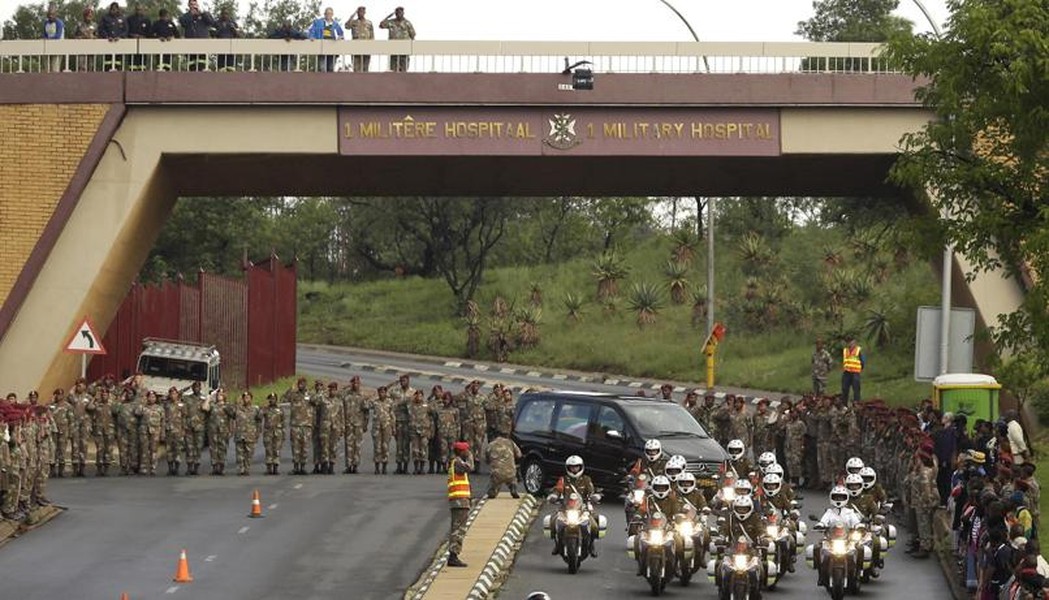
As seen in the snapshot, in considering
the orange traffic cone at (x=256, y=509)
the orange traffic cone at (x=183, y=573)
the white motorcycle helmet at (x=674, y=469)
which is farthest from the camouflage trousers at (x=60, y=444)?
the white motorcycle helmet at (x=674, y=469)

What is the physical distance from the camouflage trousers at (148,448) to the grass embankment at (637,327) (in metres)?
21.2

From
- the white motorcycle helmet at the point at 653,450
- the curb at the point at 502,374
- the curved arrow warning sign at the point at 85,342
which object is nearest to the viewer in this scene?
the white motorcycle helmet at the point at 653,450

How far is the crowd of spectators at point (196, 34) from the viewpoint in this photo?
37.2 meters

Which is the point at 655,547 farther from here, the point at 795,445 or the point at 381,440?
the point at 381,440

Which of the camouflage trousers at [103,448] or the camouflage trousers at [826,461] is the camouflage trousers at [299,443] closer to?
the camouflage trousers at [103,448]

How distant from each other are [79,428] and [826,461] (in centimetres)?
1328

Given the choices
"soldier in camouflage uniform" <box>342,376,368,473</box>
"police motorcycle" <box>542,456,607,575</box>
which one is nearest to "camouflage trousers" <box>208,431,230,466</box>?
"soldier in camouflage uniform" <box>342,376,368,473</box>

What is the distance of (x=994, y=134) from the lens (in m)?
26.4

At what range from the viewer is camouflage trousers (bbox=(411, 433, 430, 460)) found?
34.6 meters

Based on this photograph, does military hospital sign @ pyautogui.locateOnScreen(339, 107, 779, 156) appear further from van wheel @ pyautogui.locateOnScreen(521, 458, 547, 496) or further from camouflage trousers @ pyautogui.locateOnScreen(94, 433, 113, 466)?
van wheel @ pyautogui.locateOnScreen(521, 458, 547, 496)

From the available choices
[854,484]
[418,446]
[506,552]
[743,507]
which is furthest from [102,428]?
[854,484]

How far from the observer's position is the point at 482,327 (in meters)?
68.1

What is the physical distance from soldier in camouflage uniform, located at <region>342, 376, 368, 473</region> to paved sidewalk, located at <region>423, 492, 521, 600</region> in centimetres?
538

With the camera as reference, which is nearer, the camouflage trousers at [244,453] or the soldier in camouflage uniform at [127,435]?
the camouflage trousers at [244,453]
